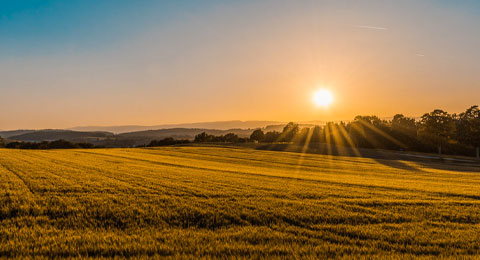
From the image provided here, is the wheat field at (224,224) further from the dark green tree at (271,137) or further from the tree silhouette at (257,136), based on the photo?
the tree silhouette at (257,136)

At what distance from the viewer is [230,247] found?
21.3 ft

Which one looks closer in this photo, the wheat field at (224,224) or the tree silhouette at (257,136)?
the wheat field at (224,224)

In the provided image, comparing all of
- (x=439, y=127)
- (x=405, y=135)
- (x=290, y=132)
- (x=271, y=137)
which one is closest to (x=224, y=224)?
(x=439, y=127)

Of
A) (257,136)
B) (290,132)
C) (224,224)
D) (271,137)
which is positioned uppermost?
(290,132)

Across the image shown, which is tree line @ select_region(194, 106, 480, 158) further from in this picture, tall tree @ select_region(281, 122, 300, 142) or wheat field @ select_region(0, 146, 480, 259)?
wheat field @ select_region(0, 146, 480, 259)

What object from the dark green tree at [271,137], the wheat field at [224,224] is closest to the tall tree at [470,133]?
the dark green tree at [271,137]

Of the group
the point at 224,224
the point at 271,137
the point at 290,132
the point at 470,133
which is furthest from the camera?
the point at 290,132

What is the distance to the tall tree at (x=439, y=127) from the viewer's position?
72.3 metres

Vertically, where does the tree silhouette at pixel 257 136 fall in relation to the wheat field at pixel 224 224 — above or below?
above

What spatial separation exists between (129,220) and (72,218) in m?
1.68

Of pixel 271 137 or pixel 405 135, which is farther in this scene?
pixel 271 137

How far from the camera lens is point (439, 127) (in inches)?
2862

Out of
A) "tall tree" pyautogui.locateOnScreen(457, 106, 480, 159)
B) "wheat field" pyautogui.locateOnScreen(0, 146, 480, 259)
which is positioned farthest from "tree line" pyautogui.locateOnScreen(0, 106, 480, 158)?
"wheat field" pyautogui.locateOnScreen(0, 146, 480, 259)

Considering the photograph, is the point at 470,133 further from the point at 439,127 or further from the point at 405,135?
the point at 405,135
